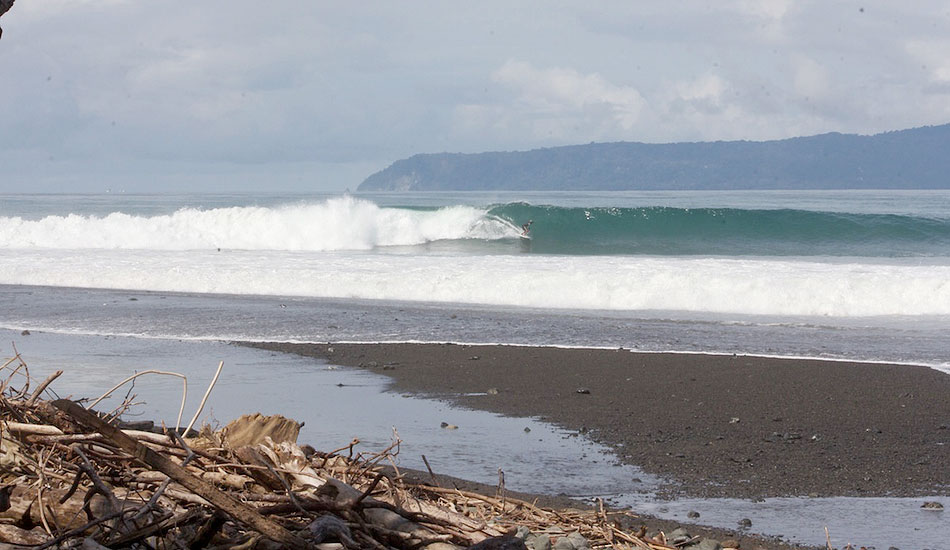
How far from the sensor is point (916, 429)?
7543 mm

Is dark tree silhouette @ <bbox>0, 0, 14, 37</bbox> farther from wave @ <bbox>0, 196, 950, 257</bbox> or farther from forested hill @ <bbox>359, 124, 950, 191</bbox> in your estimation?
forested hill @ <bbox>359, 124, 950, 191</bbox>

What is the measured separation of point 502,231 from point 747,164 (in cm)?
8861

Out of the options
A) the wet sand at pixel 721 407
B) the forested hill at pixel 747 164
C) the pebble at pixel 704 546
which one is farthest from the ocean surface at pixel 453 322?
the forested hill at pixel 747 164

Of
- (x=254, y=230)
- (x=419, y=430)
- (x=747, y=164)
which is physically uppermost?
(x=747, y=164)

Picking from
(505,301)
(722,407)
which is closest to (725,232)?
(505,301)

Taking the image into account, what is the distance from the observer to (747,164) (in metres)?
118

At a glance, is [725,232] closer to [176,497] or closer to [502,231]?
[502,231]

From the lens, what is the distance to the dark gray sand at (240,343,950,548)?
621 centimetres

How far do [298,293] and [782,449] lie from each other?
12487 mm

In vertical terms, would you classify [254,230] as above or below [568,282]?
below

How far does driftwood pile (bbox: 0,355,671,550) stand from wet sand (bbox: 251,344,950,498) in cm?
401

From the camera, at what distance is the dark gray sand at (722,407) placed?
621 cm

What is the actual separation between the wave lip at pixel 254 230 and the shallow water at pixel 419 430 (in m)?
21.9

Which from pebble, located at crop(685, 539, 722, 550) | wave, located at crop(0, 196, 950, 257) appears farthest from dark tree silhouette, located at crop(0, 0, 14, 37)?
wave, located at crop(0, 196, 950, 257)
